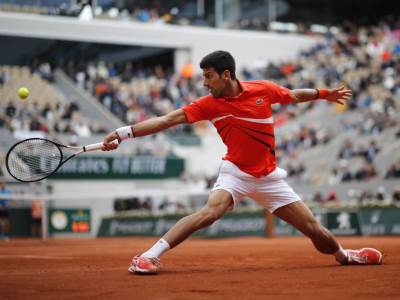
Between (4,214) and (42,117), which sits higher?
(42,117)

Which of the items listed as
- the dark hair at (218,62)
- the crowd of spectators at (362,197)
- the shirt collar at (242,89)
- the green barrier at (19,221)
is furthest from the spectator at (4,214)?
the dark hair at (218,62)

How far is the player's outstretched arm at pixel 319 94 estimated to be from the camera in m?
9.72

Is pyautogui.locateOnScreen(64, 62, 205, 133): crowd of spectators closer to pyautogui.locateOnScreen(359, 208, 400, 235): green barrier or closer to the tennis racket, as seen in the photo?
pyautogui.locateOnScreen(359, 208, 400, 235): green barrier

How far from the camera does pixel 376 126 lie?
105 ft

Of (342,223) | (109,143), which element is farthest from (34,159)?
(342,223)

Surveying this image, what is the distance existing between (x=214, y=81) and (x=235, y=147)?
807mm

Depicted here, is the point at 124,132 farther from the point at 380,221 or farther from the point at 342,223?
the point at 380,221

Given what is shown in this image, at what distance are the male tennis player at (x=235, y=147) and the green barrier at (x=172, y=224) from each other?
573 inches

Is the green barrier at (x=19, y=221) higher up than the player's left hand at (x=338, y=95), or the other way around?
the player's left hand at (x=338, y=95)

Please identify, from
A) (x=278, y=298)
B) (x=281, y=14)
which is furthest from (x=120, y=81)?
(x=278, y=298)

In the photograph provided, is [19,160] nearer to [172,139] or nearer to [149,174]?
[149,174]

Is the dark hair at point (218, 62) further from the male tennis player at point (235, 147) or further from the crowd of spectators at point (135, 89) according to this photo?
the crowd of spectators at point (135, 89)

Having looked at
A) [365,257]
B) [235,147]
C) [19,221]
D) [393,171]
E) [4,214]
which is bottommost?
[19,221]

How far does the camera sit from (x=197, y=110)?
9.09 meters
